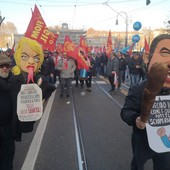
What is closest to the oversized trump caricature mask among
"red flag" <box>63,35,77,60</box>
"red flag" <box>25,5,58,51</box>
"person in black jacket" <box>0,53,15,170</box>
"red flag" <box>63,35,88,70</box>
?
"person in black jacket" <box>0,53,15,170</box>

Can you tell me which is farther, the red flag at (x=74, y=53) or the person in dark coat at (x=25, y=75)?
the red flag at (x=74, y=53)

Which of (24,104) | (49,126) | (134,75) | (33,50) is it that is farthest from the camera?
(134,75)

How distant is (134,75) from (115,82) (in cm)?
124

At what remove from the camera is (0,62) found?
12.2 ft

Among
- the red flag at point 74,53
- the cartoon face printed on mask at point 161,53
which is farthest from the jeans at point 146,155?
the red flag at point 74,53

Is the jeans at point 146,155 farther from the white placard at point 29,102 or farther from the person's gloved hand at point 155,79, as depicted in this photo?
the white placard at point 29,102

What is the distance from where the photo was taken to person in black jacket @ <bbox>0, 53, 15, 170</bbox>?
3.60 meters

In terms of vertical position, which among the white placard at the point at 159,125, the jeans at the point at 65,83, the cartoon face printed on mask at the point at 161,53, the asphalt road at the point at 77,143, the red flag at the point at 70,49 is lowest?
the asphalt road at the point at 77,143

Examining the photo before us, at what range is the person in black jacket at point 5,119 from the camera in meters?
3.60

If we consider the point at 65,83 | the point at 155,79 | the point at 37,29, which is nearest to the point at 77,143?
the point at 37,29

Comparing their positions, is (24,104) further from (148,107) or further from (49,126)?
(49,126)

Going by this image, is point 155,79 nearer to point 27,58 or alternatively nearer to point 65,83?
point 27,58

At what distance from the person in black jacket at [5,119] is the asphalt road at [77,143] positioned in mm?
698

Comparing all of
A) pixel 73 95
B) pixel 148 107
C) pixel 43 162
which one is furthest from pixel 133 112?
pixel 73 95
